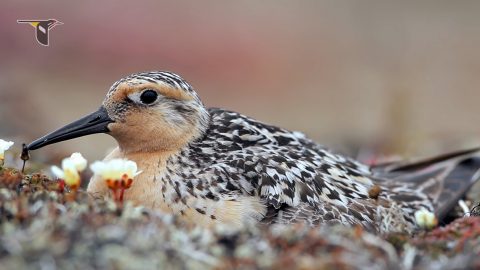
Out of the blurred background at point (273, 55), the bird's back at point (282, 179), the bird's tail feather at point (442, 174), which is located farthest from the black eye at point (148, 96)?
the blurred background at point (273, 55)

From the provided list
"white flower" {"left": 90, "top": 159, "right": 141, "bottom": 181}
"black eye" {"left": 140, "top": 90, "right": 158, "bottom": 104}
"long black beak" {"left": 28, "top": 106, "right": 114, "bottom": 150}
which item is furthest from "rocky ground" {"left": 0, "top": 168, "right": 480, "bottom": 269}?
"black eye" {"left": 140, "top": 90, "right": 158, "bottom": 104}

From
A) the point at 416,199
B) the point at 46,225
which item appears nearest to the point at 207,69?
the point at 416,199

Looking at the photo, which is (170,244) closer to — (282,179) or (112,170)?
(112,170)

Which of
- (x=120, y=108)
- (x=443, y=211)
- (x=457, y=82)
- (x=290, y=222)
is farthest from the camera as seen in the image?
(x=457, y=82)

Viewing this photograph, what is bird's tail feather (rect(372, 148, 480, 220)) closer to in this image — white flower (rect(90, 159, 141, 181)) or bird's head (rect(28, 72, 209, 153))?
bird's head (rect(28, 72, 209, 153))

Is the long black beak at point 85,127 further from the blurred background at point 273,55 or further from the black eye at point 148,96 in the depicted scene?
the blurred background at point 273,55

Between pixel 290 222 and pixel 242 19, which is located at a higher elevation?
pixel 242 19

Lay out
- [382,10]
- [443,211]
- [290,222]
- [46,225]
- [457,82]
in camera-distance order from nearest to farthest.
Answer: [46,225] → [290,222] → [443,211] → [457,82] → [382,10]

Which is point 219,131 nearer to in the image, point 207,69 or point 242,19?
point 207,69

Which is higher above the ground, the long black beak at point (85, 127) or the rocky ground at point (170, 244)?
the long black beak at point (85, 127)
